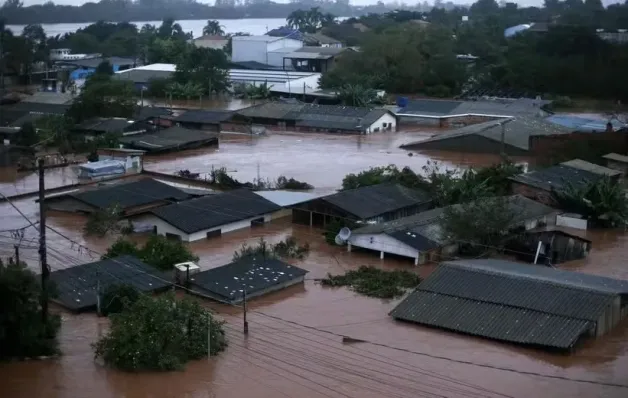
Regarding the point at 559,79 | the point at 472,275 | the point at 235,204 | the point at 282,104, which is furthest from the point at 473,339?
the point at 559,79

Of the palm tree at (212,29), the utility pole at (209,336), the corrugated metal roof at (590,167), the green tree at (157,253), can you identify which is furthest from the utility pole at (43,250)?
the palm tree at (212,29)

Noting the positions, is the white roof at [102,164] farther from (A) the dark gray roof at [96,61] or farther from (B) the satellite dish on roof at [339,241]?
(A) the dark gray roof at [96,61]

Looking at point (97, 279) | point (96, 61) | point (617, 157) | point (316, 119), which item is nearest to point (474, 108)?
point (316, 119)

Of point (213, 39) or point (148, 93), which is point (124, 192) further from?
point (213, 39)

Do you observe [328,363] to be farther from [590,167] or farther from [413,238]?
[590,167]

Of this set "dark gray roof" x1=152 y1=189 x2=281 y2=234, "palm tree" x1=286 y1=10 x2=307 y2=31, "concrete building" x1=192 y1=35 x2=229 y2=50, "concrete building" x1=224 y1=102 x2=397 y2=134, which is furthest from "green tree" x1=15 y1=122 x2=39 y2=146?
"palm tree" x1=286 y1=10 x2=307 y2=31

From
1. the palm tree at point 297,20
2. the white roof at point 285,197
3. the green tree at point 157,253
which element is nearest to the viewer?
the green tree at point 157,253

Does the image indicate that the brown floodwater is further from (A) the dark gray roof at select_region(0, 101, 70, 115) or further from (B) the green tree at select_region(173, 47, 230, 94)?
(B) the green tree at select_region(173, 47, 230, 94)
